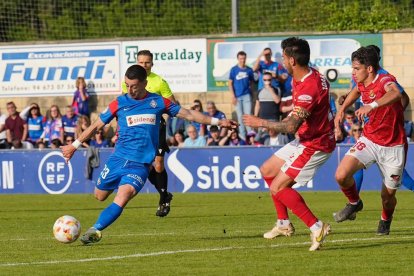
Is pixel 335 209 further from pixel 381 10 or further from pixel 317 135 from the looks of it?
pixel 381 10

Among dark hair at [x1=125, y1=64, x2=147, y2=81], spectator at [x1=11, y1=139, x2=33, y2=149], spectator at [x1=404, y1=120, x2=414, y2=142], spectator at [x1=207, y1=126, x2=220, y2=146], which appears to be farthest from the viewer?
spectator at [x1=11, y1=139, x2=33, y2=149]

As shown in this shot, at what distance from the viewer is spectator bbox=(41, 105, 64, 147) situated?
86.8 feet

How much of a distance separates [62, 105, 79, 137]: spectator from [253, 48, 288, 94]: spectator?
15.7 feet

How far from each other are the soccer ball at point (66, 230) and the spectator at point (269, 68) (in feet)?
45.9

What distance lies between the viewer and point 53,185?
24.4 metres

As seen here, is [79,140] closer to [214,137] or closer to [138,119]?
[138,119]

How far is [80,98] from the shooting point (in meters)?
27.3

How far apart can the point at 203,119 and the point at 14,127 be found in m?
16.3

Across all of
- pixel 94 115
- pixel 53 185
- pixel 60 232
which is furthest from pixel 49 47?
pixel 60 232

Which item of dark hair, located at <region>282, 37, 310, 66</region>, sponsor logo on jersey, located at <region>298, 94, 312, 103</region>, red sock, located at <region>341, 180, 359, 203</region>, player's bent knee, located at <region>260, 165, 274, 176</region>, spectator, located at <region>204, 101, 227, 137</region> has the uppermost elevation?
dark hair, located at <region>282, 37, 310, 66</region>

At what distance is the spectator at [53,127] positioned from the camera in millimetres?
26453

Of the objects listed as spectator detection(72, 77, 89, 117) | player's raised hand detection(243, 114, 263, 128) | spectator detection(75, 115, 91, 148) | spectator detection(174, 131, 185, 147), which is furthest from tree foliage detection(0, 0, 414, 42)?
player's raised hand detection(243, 114, 263, 128)

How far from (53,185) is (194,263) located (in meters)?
14.9

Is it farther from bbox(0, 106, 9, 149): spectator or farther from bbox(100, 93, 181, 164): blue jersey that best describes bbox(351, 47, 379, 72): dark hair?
bbox(0, 106, 9, 149): spectator
